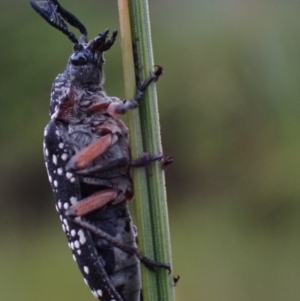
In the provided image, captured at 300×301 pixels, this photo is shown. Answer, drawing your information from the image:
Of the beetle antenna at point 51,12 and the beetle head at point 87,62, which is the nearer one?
the beetle antenna at point 51,12

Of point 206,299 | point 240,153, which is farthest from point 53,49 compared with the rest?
point 206,299

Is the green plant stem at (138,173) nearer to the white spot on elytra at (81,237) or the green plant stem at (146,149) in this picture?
the green plant stem at (146,149)

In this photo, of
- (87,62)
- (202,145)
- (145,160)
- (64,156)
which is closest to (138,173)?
(145,160)

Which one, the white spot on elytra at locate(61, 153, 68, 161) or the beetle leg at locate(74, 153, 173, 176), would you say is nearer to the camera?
the beetle leg at locate(74, 153, 173, 176)

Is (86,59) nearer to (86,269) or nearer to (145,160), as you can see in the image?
(145,160)

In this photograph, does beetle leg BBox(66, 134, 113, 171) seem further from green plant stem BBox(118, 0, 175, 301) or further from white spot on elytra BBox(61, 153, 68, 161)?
green plant stem BBox(118, 0, 175, 301)

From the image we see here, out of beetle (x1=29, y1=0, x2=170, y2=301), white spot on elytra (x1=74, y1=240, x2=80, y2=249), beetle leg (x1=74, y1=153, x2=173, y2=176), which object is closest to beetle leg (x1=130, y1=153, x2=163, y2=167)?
beetle leg (x1=74, y1=153, x2=173, y2=176)

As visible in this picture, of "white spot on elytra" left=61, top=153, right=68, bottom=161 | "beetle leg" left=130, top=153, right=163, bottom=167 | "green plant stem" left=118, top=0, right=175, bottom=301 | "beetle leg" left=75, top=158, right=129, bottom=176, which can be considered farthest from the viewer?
"white spot on elytra" left=61, top=153, right=68, bottom=161

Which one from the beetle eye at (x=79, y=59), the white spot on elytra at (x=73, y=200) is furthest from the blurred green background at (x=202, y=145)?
the white spot on elytra at (x=73, y=200)
